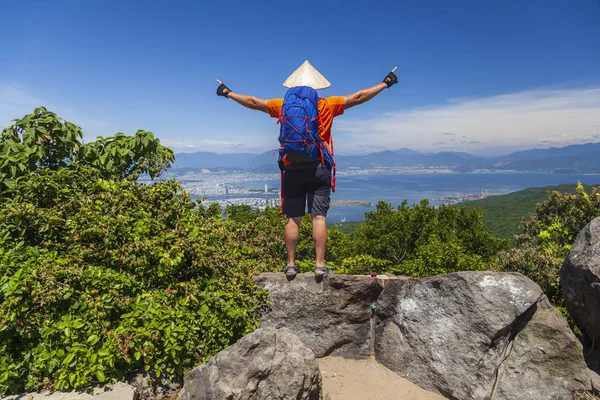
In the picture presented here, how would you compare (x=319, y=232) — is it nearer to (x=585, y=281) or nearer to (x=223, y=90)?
(x=223, y=90)

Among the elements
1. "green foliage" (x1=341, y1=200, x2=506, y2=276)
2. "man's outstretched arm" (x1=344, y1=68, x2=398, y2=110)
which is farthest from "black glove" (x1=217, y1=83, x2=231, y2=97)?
"green foliage" (x1=341, y1=200, x2=506, y2=276)

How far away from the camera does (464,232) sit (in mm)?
8742

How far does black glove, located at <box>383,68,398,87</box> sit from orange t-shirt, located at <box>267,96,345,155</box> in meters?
0.56

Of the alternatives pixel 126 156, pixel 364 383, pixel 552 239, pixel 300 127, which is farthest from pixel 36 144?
pixel 552 239

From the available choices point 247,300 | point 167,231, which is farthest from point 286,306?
point 167,231

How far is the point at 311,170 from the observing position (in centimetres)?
457

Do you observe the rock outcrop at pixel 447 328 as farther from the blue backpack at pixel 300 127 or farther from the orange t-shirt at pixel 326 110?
the orange t-shirt at pixel 326 110

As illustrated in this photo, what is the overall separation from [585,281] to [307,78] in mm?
3936

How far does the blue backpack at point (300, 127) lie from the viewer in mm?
4168

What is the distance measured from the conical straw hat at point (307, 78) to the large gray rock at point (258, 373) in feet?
9.58

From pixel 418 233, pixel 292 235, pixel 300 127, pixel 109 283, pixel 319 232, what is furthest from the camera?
pixel 418 233

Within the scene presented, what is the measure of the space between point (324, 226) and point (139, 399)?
2.68 m

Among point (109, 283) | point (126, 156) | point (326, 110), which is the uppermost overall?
point (326, 110)

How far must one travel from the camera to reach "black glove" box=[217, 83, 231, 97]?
4.63 m
